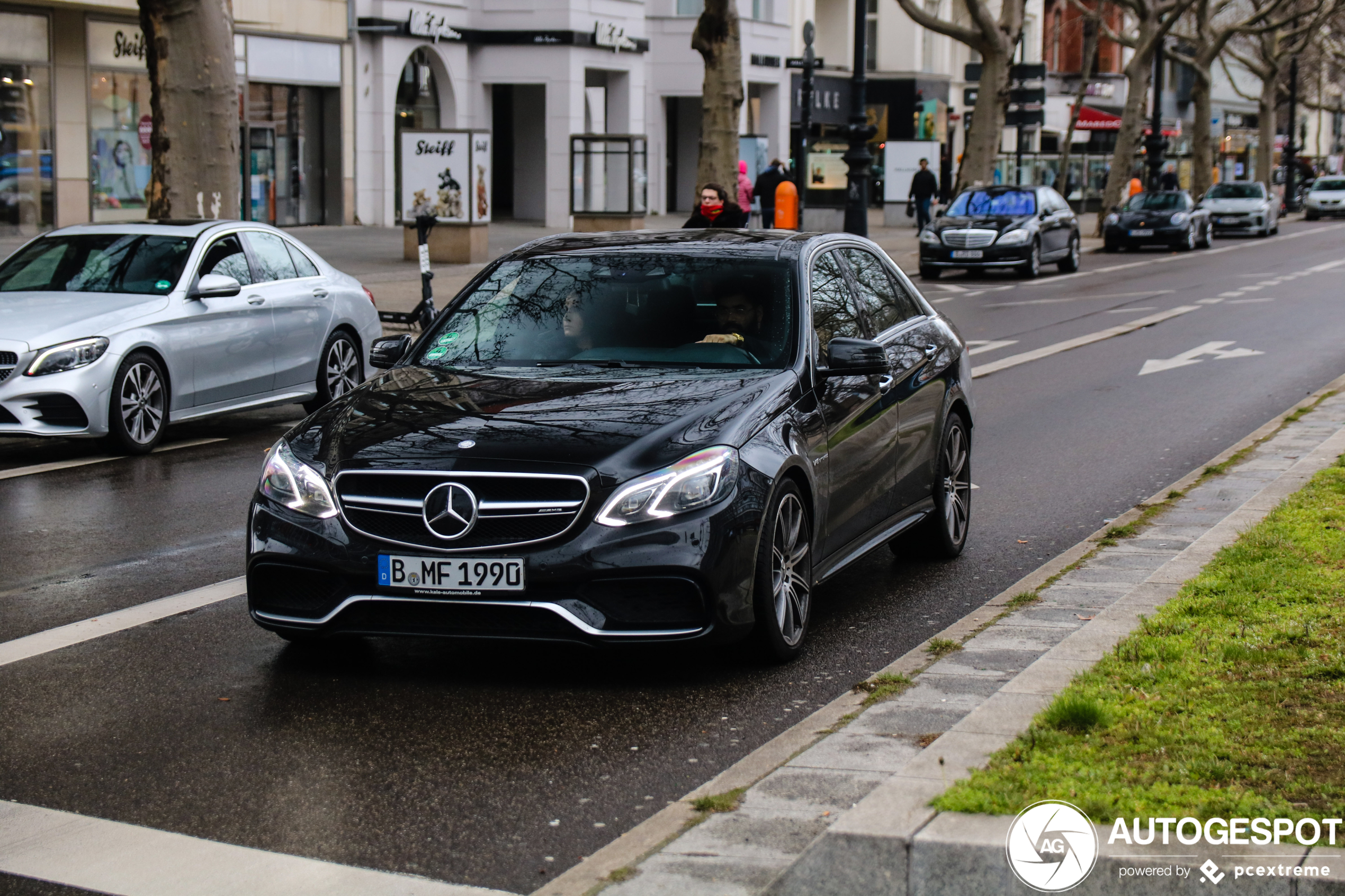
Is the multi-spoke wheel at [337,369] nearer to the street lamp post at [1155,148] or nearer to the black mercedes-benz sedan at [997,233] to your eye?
the black mercedes-benz sedan at [997,233]

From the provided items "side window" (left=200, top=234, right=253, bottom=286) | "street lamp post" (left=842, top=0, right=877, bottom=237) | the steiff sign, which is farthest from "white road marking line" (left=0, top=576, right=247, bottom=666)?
"street lamp post" (left=842, top=0, right=877, bottom=237)

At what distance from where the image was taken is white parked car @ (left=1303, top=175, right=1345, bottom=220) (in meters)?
66.7

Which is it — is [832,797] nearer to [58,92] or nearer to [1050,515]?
[1050,515]

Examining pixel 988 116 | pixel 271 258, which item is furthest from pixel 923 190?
pixel 271 258

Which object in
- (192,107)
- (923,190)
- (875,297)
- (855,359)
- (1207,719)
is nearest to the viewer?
(1207,719)

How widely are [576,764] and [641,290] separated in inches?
96.8

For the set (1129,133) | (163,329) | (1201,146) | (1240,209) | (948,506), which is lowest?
(948,506)

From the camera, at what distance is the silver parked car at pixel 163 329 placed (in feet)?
36.1

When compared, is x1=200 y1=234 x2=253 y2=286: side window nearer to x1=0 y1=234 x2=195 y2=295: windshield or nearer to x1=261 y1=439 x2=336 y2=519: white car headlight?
x1=0 y1=234 x2=195 y2=295: windshield

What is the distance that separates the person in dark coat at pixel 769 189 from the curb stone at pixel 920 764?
26.1 m

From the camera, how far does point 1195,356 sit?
1812 centimetres

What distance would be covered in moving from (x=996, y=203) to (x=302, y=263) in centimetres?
2017

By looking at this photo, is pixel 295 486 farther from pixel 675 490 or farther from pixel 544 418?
pixel 675 490

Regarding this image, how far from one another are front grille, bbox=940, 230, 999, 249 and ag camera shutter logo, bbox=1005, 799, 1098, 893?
88.9ft
